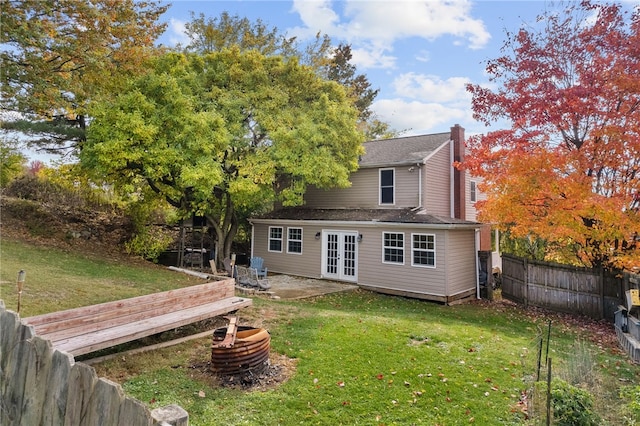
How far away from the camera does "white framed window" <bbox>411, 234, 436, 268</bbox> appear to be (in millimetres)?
13797

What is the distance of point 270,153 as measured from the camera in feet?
51.1

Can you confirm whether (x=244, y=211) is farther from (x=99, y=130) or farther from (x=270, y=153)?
(x=99, y=130)

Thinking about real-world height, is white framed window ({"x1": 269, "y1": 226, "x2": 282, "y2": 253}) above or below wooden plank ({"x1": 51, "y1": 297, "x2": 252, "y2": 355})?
above

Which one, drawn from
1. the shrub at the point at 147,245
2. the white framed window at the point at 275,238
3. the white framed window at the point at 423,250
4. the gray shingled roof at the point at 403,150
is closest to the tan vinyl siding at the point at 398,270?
the white framed window at the point at 423,250

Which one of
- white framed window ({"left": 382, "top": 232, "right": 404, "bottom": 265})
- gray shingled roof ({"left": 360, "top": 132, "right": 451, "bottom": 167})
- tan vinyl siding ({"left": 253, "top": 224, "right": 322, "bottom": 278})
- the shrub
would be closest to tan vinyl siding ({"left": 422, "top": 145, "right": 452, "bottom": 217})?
gray shingled roof ({"left": 360, "top": 132, "right": 451, "bottom": 167})

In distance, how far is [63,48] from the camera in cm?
934

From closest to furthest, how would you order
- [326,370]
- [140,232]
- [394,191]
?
[326,370] < [394,191] < [140,232]

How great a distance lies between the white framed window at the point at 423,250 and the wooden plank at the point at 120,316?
841cm

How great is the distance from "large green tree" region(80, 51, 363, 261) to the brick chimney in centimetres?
502

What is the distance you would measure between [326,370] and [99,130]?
40.5 ft

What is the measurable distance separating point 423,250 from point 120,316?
1067 cm

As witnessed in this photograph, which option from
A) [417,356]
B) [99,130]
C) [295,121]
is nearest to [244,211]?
[295,121]

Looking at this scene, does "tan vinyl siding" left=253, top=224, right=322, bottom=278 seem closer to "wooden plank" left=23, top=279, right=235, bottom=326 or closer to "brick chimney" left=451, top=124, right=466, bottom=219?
"brick chimney" left=451, top=124, right=466, bottom=219

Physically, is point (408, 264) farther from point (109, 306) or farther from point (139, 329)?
point (109, 306)
